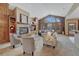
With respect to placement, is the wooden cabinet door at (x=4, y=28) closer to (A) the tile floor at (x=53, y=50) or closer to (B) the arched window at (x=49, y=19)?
(A) the tile floor at (x=53, y=50)

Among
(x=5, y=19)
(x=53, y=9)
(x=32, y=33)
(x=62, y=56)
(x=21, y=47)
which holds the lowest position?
(x=62, y=56)

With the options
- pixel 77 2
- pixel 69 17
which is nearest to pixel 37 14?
pixel 69 17

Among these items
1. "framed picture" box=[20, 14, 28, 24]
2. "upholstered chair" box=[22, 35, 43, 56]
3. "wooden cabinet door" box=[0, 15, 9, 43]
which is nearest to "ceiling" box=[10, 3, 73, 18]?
"framed picture" box=[20, 14, 28, 24]

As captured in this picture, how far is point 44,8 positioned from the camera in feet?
8.66

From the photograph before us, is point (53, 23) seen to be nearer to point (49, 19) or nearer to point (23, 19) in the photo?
point (49, 19)

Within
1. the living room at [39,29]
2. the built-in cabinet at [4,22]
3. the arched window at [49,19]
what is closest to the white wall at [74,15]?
the living room at [39,29]

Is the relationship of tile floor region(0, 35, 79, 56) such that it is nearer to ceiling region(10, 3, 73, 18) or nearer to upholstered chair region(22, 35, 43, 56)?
upholstered chair region(22, 35, 43, 56)

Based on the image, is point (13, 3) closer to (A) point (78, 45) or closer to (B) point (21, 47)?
(B) point (21, 47)

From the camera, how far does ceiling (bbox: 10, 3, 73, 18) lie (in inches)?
102

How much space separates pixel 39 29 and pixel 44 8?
17.7 inches

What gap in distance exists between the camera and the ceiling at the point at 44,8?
2.60 meters

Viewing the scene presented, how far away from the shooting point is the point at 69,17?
2.56 metres

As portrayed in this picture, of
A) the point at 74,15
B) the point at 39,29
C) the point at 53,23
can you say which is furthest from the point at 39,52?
the point at 74,15

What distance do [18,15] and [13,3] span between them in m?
0.29
